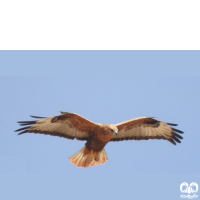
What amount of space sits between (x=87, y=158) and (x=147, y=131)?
1647 millimetres

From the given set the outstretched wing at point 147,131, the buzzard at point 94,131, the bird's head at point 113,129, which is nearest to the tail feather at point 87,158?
the buzzard at point 94,131

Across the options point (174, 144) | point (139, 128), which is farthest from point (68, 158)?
point (174, 144)

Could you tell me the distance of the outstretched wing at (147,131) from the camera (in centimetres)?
934

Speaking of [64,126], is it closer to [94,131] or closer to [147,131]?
[94,131]

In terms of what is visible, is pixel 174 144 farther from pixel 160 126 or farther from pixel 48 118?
pixel 48 118

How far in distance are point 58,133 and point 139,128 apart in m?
2.00

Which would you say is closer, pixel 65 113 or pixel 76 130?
pixel 65 113

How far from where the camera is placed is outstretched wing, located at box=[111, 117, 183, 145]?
934cm

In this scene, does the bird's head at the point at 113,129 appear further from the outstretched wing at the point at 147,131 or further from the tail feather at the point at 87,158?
the tail feather at the point at 87,158

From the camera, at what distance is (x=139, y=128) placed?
944 cm

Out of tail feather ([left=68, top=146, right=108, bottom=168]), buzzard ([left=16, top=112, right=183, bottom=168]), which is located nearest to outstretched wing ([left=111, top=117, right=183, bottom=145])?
buzzard ([left=16, top=112, right=183, bottom=168])

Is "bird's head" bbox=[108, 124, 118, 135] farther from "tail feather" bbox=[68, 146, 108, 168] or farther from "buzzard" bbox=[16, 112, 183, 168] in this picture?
"tail feather" bbox=[68, 146, 108, 168]

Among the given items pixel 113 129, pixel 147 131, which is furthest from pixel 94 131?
pixel 147 131

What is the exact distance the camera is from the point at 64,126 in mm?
9008
